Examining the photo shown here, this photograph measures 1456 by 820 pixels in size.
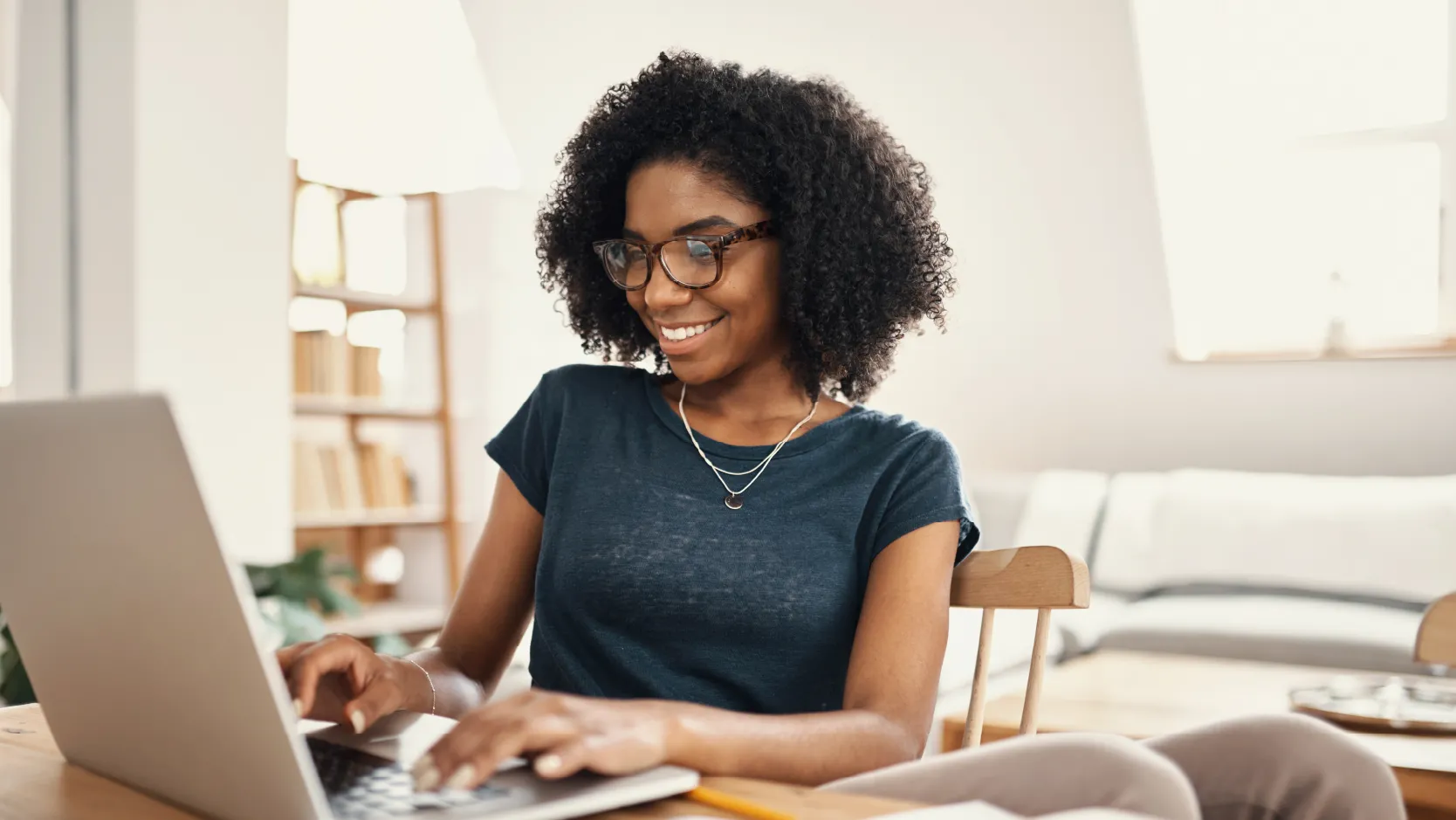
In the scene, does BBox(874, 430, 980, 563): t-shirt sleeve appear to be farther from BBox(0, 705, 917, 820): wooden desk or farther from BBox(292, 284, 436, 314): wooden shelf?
BBox(292, 284, 436, 314): wooden shelf

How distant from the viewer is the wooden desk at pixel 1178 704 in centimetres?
188

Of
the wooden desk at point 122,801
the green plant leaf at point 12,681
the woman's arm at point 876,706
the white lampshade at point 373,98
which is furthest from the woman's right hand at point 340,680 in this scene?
the white lampshade at point 373,98

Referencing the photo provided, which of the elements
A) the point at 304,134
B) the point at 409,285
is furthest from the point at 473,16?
the point at 304,134

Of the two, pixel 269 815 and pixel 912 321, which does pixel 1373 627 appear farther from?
pixel 269 815

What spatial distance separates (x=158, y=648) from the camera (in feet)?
2.03

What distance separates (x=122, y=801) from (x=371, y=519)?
4131 mm

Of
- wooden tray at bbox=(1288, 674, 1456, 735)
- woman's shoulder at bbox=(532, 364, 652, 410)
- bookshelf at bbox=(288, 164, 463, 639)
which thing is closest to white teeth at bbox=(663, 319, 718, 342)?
woman's shoulder at bbox=(532, 364, 652, 410)

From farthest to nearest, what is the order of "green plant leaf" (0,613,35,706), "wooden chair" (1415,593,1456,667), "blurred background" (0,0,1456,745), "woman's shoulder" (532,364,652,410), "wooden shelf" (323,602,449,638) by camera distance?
"wooden shelf" (323,602,449,638) < "blurred background" (0,0,1456,745) < "green plant leaf" (0,613,35,706) < "woman's shoulder" (532,364,652,410) < "wooden chair" (1415,593,1456,667)

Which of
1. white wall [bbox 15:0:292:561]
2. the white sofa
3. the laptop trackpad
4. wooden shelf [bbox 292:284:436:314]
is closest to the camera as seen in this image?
the laptop trackpad

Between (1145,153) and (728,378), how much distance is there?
2966mm

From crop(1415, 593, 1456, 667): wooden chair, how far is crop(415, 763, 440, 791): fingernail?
2.52ft

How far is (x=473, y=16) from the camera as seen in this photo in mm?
4969

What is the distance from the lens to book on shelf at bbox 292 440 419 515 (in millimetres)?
4504

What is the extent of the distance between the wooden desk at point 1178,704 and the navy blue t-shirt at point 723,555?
85 centimetres
